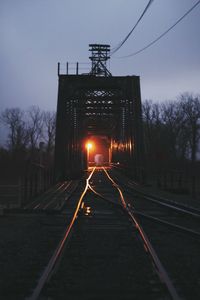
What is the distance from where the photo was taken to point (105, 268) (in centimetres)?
624

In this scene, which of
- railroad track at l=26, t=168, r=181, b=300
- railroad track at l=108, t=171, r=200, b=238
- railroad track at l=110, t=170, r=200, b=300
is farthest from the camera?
railroad track at l=108, t=171, r=200, b=238

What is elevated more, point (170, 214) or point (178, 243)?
point (170, 214)

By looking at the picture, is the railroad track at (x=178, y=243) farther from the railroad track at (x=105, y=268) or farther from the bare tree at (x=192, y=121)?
the bare tree at (x=192, y=121)

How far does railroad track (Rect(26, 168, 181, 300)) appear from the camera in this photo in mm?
5047

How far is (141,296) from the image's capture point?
4.91 meters

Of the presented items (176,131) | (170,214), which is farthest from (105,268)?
(176,131)

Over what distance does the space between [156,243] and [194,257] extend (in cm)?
130

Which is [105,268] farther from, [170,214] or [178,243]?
[170,214]

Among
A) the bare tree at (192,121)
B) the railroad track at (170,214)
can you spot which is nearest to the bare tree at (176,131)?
the bare tree at (192,121)

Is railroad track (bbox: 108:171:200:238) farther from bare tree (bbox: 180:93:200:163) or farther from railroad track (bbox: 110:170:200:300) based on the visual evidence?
bare tree (bbox: 180:93:200:163)

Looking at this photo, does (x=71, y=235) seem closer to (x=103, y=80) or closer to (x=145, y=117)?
(x=103, y=80)

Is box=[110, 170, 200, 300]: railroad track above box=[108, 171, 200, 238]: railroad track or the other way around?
the other way around

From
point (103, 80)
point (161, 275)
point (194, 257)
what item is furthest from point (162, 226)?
point (103, 80)

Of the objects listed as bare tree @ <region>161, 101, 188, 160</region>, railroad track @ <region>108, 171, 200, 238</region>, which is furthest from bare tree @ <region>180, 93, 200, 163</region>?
railroad track @ <region>108, 171, 200, 238</region>
